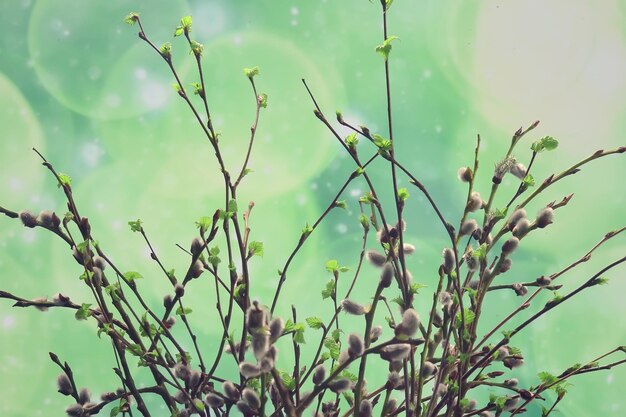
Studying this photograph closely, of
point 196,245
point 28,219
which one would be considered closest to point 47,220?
point 28,219

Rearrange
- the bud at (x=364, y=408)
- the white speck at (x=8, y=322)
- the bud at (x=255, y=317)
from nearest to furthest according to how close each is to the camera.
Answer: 1. the bud at (x=255, y=317)
2. the bud at (x=364, y=408)
3. the white speck at (x=8, y=322)

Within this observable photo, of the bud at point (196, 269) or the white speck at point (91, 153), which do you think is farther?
the white speck at point (91, 153)

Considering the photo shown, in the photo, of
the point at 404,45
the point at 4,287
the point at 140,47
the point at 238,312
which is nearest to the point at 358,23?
the point at 404,45

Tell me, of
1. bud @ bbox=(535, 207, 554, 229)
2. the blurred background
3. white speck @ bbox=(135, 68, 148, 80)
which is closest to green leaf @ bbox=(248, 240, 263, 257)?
bud @ bbox=(535, 207, 554, 229)

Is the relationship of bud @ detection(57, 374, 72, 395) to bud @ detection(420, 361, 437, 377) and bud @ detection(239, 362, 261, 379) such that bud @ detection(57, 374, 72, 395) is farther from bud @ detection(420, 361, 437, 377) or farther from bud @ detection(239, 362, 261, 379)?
bud @ detection(420, 361, 437, 377)

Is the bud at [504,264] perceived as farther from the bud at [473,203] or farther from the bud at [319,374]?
the bud at [319,374]

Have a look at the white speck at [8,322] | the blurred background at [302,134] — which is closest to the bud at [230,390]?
the blurred background at [302,134]
